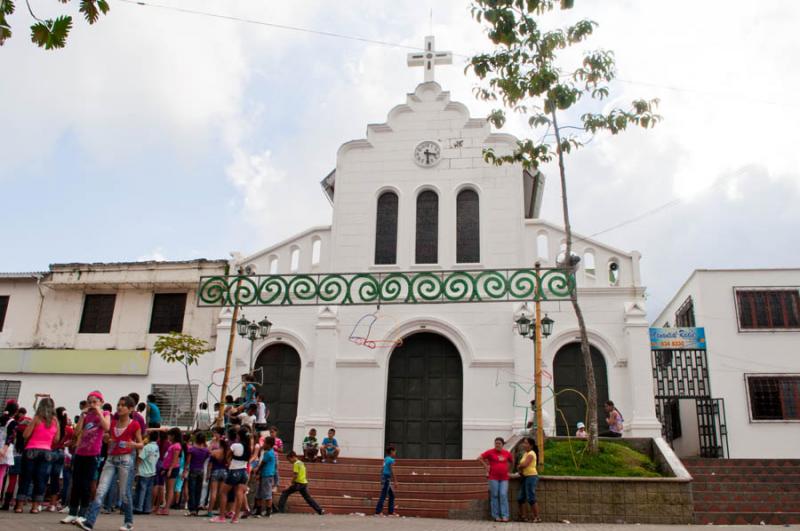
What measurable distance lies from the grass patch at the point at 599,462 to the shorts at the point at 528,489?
1.08 meters

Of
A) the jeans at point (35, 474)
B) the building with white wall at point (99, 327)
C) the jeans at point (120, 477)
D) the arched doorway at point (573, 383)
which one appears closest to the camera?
the jeans at point (120, 477)

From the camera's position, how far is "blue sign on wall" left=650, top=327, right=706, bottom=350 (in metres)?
20.5

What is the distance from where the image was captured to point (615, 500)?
1300cm

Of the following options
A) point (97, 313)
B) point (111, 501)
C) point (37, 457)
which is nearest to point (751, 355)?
point (111, 501)

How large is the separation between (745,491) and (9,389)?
69.6 feet

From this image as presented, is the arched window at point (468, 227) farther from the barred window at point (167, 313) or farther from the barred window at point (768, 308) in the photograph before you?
the barred window at point (167, 313)

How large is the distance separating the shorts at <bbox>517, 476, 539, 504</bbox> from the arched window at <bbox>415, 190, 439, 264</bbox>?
30.7 feet

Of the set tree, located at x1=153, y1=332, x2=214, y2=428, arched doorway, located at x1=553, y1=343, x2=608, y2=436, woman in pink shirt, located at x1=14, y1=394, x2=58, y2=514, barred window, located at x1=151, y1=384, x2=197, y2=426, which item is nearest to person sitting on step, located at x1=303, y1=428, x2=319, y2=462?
tree, located at x1=153, y1=332, x2=214, y2=428

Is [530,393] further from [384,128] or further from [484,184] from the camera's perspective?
[384,128]

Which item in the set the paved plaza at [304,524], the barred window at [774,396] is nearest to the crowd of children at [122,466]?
the paved plaza at [304,524]

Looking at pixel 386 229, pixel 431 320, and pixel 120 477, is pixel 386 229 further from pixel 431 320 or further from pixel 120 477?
pixel 120 477

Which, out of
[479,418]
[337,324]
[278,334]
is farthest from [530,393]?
[278,334]

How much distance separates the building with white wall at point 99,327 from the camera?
72.7 ft

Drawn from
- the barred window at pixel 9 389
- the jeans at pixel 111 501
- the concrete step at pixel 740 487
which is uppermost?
the barred window at pixel 9 389
